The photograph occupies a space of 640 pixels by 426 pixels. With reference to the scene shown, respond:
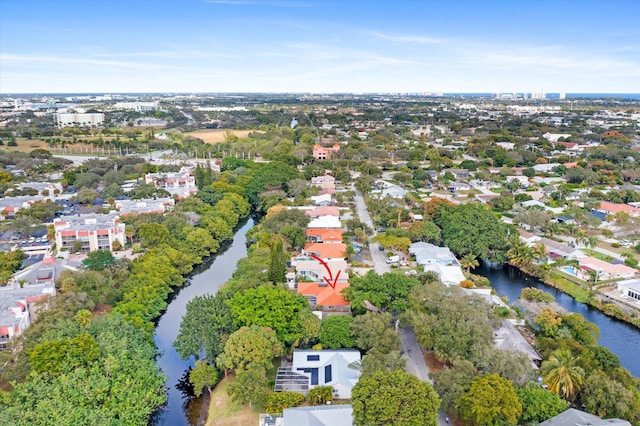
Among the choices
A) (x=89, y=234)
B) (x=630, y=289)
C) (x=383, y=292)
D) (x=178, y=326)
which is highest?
(x=383, y=292)

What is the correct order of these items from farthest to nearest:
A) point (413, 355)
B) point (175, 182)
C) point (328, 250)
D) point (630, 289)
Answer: point (175, 182), point (328, 250), point (630, 289), point (413, 355)

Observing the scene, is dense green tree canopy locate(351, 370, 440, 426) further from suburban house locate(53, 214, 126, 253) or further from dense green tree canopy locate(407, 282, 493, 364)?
suburban house locate(53, 214, 126, 253)

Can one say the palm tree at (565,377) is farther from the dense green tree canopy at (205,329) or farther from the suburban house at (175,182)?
the suburban house at (175,182)

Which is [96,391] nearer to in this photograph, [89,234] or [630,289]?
[89,234]

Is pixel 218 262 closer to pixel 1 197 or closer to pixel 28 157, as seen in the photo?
pixel 1 197

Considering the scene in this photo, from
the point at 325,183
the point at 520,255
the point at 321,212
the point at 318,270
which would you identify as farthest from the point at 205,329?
the point at 325,183

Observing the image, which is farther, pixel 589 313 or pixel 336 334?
pixel 589 313

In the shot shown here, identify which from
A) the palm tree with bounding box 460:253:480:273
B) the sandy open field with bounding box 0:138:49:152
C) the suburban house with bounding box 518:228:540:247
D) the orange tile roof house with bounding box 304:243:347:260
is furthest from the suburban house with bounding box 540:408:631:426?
the sandy open field with bounding box 0:138:49:152

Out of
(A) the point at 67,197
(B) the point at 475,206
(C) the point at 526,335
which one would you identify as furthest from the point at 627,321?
(A) the point at 67,197
